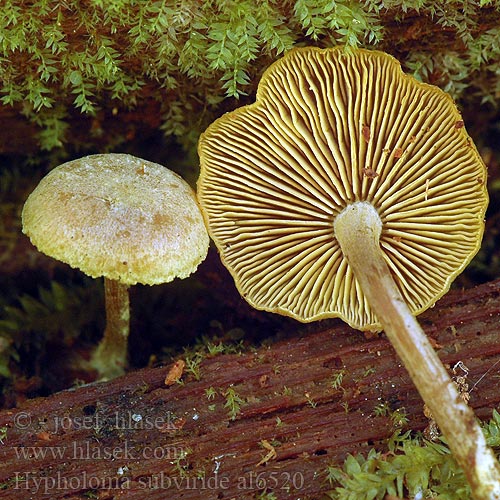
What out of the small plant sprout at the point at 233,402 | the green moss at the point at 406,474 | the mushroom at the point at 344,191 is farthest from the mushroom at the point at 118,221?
the green moss at the point at 406,474

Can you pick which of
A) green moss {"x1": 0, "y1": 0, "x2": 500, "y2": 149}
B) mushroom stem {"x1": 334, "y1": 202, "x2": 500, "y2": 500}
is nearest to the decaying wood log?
mushroom stem {"x1": 334, "y1": 202, "x2": 500, "y2": 500}

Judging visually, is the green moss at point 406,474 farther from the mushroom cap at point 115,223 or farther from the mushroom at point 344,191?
the mushroom cap at point 115,223

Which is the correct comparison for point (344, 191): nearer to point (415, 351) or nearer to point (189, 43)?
point (415, 351)

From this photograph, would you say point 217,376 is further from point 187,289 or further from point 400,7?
point 400,7

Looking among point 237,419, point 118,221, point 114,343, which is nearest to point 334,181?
point 118,221

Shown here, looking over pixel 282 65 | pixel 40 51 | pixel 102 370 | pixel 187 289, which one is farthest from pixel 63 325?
pixel 282 65

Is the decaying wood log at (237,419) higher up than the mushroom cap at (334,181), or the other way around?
the mushroom cap at (334,181)
